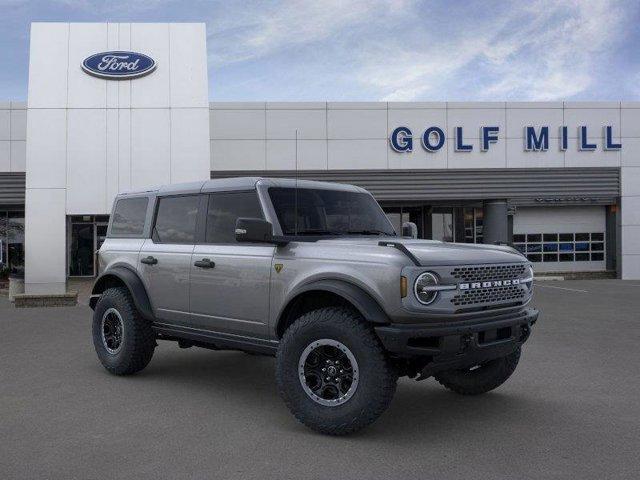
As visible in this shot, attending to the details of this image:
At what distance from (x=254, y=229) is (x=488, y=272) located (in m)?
1.86

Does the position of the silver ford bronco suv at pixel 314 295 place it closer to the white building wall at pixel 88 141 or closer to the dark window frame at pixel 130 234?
the dark window frame at pixel 130 234

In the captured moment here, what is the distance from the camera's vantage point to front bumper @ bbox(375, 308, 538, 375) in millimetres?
4359

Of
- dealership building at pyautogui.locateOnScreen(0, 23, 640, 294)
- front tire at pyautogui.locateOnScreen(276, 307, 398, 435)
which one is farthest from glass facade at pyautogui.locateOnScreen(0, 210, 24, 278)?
front tire at pyautogui.locateOnScreen(276, 307, 398, 435)

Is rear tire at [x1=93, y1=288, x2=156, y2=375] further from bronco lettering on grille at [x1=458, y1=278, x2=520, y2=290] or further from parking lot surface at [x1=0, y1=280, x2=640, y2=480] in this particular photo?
bronco lettering on grille at [x1=458, y1=278, x2=520, y2=290]

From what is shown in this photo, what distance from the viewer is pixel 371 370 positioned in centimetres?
443

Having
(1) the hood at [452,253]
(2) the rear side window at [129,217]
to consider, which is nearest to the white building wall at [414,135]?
(2) the rear side window at [129,217]

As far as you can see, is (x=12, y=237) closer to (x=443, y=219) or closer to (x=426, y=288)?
(x=443, y=219)

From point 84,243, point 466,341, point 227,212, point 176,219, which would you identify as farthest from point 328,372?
point 84,243

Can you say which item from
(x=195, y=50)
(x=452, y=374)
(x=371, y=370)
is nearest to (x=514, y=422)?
(x=452, y=374)

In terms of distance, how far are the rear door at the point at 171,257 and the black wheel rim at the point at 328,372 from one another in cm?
172

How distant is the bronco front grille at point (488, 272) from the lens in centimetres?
461

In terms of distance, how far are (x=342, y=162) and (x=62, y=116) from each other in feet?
34.0

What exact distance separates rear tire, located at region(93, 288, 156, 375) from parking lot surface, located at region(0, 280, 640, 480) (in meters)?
0.19

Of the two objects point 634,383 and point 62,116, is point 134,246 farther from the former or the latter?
point 62,116
